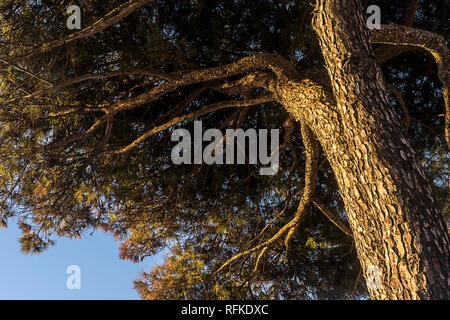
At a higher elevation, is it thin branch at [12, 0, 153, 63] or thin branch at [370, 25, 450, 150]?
thin branch at [12, 0, 153, 63]

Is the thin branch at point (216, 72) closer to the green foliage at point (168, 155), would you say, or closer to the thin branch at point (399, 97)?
the green foliage at point (168, 155)

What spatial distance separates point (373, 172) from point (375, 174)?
0.04 ft

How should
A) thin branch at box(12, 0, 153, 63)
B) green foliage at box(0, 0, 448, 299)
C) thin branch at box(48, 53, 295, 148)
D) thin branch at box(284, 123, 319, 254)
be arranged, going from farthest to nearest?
green foliage at box(0, 0, 448, 299) → thin branch at box(284, 123, 319, 254) → thin branch at box(48, 53, 295, 148) → thin branch at box(12, 0, 153, 63)

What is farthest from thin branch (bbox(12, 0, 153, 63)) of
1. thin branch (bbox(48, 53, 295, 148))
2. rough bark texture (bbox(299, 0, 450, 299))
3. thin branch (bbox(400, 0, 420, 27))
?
thin branch (bbox(400, 0, 420, 27))

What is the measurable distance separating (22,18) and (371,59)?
2671mm

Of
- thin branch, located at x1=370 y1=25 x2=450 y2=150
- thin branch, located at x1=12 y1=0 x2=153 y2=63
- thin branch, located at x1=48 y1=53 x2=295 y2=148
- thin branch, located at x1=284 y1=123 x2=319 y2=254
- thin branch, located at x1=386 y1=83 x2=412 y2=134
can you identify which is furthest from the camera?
thin branch, located at x1=386 y1=83 x2=412 y2=134

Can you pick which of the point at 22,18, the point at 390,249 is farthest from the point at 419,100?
the point at 22,18

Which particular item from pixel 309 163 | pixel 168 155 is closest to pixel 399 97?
pixel 309 163

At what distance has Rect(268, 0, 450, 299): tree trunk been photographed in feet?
5.15

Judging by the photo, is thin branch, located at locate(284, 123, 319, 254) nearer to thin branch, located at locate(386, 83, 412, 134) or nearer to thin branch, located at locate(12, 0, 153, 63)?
thin branch, located at locate(386, 83, 412, 134)

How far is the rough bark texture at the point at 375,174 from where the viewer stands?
1567mm

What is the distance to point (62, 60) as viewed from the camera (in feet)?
10.7

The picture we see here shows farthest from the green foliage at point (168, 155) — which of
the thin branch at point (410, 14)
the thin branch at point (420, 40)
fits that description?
the thin branch at point (420, 40)
